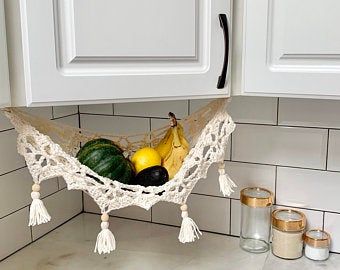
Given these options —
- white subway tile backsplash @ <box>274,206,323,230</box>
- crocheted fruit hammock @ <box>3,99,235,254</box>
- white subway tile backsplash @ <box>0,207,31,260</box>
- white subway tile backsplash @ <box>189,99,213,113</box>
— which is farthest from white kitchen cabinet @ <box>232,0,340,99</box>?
white subway tile backsplash @ <box>0,207,31,260</box>

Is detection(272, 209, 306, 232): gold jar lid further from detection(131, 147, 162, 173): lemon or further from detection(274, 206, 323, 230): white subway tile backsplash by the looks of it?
detection(131, 147, 162, 173): lemon

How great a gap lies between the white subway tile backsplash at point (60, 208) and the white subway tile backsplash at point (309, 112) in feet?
2.26

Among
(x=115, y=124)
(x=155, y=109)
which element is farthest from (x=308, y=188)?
Result: (x=115, y=124)

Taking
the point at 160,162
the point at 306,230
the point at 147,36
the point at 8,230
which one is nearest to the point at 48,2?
the point at 147,36

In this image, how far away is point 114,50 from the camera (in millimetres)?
768

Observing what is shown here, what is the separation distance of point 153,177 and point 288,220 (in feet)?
1.33

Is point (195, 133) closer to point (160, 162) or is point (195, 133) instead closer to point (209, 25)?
point (160, 162)

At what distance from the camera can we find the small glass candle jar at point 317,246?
110cm

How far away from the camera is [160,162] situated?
39.7 inches

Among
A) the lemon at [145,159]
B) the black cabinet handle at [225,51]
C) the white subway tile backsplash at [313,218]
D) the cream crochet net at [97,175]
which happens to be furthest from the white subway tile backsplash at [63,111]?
the white subway tile backsplash at [313,218]

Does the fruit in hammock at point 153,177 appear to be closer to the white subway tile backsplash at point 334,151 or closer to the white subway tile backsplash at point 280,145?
the white subway tile backsplash at point 280,145

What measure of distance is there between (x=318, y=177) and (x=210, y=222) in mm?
341

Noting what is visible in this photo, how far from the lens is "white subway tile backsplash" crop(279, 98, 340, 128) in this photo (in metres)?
1.10

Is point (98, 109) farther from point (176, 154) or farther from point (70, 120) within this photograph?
point (176, 154)
